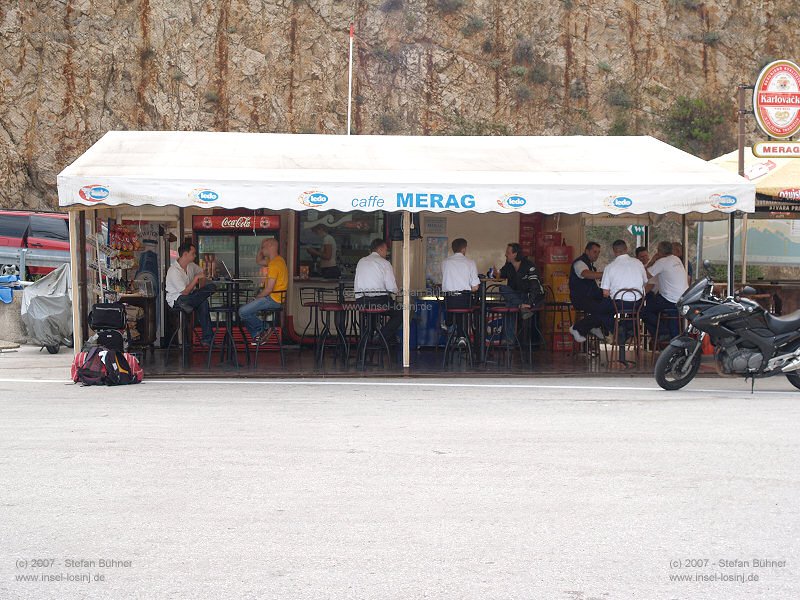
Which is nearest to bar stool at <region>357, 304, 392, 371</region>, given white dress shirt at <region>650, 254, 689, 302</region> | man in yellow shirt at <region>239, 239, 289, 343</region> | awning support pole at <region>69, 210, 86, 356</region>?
man in yellow shirt at <region>239, 239, 289, 343</region>

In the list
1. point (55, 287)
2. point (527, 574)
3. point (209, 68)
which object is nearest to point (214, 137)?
point (55, 287)

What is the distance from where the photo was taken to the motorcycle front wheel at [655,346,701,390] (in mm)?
10992

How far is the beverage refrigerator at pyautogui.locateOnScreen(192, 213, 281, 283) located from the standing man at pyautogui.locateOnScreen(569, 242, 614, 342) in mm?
4728

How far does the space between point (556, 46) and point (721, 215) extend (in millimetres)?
25464

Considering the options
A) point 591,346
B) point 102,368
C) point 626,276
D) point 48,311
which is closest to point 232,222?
point 48,311

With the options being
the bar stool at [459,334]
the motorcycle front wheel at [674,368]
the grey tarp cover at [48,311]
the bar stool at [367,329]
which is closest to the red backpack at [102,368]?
the bar stool at [367,329]

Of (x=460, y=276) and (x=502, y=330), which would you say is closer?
(x=460, y=276)

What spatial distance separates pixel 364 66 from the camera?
3791 centimetres

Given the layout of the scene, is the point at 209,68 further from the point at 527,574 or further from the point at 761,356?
the point at 527,574

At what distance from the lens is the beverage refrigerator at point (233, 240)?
15.1 metres

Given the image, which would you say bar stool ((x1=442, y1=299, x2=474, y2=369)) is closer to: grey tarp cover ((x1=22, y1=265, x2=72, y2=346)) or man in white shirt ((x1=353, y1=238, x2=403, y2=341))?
man in white shirt ((x1=353, y1=238, x2=403, y2=341))

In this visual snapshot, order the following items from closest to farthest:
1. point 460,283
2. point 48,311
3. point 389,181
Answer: point 389,181 < point 460,283 < point 48,311

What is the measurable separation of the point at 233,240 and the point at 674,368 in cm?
744

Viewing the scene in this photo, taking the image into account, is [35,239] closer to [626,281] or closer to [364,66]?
[364,66]
